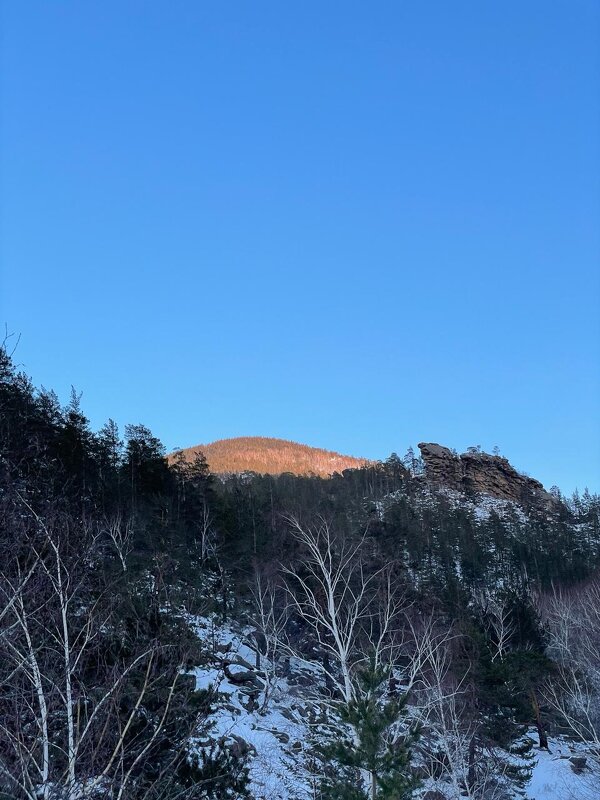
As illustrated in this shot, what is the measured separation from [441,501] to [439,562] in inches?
1396

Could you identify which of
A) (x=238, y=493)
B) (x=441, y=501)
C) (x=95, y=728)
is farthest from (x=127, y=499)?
(x=441, y=501)

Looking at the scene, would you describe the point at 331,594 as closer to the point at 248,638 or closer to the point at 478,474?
the point at 248,638

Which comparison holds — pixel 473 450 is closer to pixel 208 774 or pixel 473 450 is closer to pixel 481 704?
pixel 481 704

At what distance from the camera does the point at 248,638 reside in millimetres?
40844

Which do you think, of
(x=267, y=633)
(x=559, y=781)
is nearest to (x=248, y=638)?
(x=267, y=633)

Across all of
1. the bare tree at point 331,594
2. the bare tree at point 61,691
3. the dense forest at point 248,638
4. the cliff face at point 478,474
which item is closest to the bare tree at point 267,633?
the dense forest at point 248,638

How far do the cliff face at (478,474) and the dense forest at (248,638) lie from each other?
49.3 metres

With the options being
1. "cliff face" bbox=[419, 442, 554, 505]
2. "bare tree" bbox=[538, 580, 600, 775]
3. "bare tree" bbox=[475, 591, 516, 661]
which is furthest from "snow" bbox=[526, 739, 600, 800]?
"cliff face" bbox=[419, 442, 554, 505]

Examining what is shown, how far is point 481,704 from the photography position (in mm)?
26906

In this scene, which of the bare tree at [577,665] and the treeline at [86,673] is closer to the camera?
the treeline at [86,673]

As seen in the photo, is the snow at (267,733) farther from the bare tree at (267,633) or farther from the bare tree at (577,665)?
the bare tree at (577,665)

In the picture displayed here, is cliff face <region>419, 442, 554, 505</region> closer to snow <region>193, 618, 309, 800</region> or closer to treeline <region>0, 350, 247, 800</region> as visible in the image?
snow <region>193, 618, 309, 800</region>

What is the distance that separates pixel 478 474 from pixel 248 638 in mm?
109394

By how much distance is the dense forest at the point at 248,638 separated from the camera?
30.2ft
